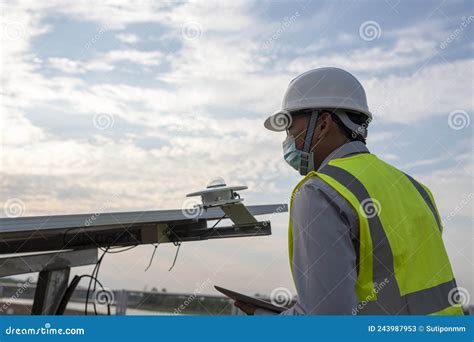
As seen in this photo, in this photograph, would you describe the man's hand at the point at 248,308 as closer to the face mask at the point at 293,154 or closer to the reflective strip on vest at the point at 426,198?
the face mask at the point at 293,154

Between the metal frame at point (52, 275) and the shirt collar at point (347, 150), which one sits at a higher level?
the metal frame at point (52, 275)

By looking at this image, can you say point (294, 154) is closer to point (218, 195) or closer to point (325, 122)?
point (325, 122)

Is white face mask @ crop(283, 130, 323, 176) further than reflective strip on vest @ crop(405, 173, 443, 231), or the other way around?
white face mask @ crop(283, 130, 323, 176)

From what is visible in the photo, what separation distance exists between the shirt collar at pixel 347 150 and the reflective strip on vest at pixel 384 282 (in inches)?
10.3

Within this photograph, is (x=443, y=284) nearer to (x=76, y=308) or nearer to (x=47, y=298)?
(x=47, y=298)

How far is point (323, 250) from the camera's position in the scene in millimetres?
2191

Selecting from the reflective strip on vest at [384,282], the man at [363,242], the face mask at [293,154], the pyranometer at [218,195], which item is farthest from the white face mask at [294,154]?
the pyranometer at [218,195]

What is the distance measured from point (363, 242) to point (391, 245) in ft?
0.40

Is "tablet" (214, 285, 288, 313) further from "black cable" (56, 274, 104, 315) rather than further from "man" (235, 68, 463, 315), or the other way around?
"black cable" (56, 274, 104, 315)

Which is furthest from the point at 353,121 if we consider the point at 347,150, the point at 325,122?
the point at 347,150

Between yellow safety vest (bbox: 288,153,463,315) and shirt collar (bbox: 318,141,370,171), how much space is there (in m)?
0.10

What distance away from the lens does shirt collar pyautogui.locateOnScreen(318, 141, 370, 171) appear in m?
2.69

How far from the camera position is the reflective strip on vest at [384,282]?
2.31m

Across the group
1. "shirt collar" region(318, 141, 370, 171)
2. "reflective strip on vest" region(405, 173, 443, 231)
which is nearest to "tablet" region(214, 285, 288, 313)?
"shirt collar" region(318, 141, 370, 171)
